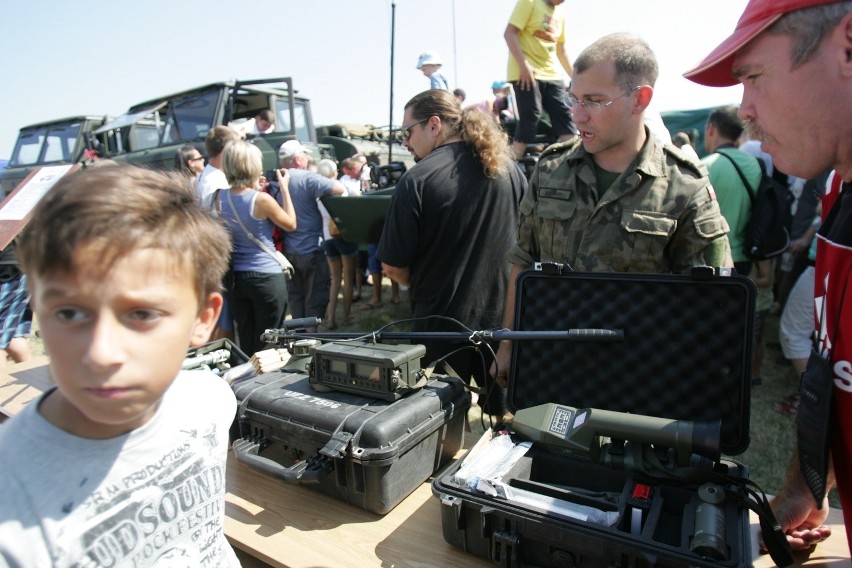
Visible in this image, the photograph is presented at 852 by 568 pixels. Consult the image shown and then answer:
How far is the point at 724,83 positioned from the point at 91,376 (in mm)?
1520

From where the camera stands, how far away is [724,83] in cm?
132

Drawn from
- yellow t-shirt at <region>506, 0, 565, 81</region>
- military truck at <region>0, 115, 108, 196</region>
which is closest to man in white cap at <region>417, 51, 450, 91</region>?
yellow t-shirt at <region>506, 0, 565, 81</region>

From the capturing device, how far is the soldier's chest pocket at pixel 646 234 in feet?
5.99

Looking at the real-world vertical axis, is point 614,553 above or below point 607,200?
below

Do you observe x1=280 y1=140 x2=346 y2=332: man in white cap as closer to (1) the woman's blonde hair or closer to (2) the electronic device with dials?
(1) the woman's blonde hair

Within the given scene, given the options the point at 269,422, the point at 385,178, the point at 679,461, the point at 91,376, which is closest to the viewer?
the point at 91,376

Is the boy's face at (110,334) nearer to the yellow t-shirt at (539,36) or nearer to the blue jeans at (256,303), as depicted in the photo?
the blue jeans at (256,303)

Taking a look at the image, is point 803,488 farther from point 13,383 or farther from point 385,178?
point 385,178

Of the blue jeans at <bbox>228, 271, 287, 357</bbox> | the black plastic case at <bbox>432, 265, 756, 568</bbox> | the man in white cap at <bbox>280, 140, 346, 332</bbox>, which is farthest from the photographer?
the man in white cap at <bbox>280, 140, 346, 332</bbox>

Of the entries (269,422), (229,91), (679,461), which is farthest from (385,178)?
(679,461)

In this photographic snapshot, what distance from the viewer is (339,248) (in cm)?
593

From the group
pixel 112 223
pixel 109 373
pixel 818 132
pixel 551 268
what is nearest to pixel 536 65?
pixel 551 268

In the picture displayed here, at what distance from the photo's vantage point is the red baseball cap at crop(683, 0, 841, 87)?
1016mm

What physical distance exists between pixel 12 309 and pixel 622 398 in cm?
343
